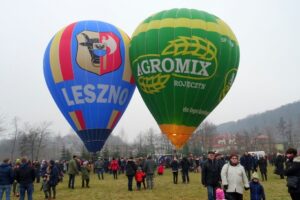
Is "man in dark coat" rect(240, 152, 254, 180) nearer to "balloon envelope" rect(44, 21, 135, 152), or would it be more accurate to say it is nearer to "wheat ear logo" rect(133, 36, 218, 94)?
"wheat ear logo" rect(133, 36, 218, 94)

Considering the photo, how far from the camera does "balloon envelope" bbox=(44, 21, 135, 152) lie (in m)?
21.6

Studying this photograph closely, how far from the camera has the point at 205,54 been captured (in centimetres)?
1938

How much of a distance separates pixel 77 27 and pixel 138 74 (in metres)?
4.59

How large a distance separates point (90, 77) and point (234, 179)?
46.4 ft

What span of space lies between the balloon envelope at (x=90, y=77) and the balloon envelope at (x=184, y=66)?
1.95 meters

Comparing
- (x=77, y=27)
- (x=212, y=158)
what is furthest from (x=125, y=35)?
(x=212, y=158)

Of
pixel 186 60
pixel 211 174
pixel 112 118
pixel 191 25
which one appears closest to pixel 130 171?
pixel 186 60

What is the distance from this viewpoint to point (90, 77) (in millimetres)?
21578

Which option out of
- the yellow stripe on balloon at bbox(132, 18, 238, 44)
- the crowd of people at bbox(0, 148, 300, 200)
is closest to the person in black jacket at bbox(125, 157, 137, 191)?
the crowd of people at bbox(0, 148, 300, 200)

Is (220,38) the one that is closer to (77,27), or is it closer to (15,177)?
(77,27)

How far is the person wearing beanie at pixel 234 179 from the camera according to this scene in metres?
8.62

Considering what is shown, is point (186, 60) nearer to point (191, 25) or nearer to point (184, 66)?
point (184, 66)

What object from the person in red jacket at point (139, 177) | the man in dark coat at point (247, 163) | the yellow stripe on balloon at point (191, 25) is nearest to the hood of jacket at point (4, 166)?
the person in red jacket at point (139, 177)

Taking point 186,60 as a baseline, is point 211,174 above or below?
below
